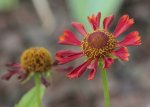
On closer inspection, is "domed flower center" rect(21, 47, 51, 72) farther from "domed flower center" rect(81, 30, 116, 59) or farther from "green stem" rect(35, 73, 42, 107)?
"domed flower center" rect(81, 30, 116, 59)

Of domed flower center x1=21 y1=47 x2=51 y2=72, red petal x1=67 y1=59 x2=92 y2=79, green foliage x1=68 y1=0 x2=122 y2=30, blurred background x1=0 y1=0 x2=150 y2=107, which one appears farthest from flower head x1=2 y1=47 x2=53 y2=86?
blurred background x1=0 y1=0 x2=150 y2=107

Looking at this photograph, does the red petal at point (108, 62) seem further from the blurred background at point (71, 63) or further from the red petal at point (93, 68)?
the blurred background at point (71, 63)

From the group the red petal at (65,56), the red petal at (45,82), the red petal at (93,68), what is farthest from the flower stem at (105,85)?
the red petal at (45,82)

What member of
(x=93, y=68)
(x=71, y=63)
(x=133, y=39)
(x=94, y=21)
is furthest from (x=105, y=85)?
(x=71, y=63)

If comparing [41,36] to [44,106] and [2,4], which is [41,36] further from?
[2,4]

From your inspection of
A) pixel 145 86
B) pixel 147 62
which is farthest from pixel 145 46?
pixel 145 86

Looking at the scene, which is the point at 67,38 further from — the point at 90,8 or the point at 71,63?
the point at 71,63

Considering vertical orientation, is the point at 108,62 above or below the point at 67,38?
below
